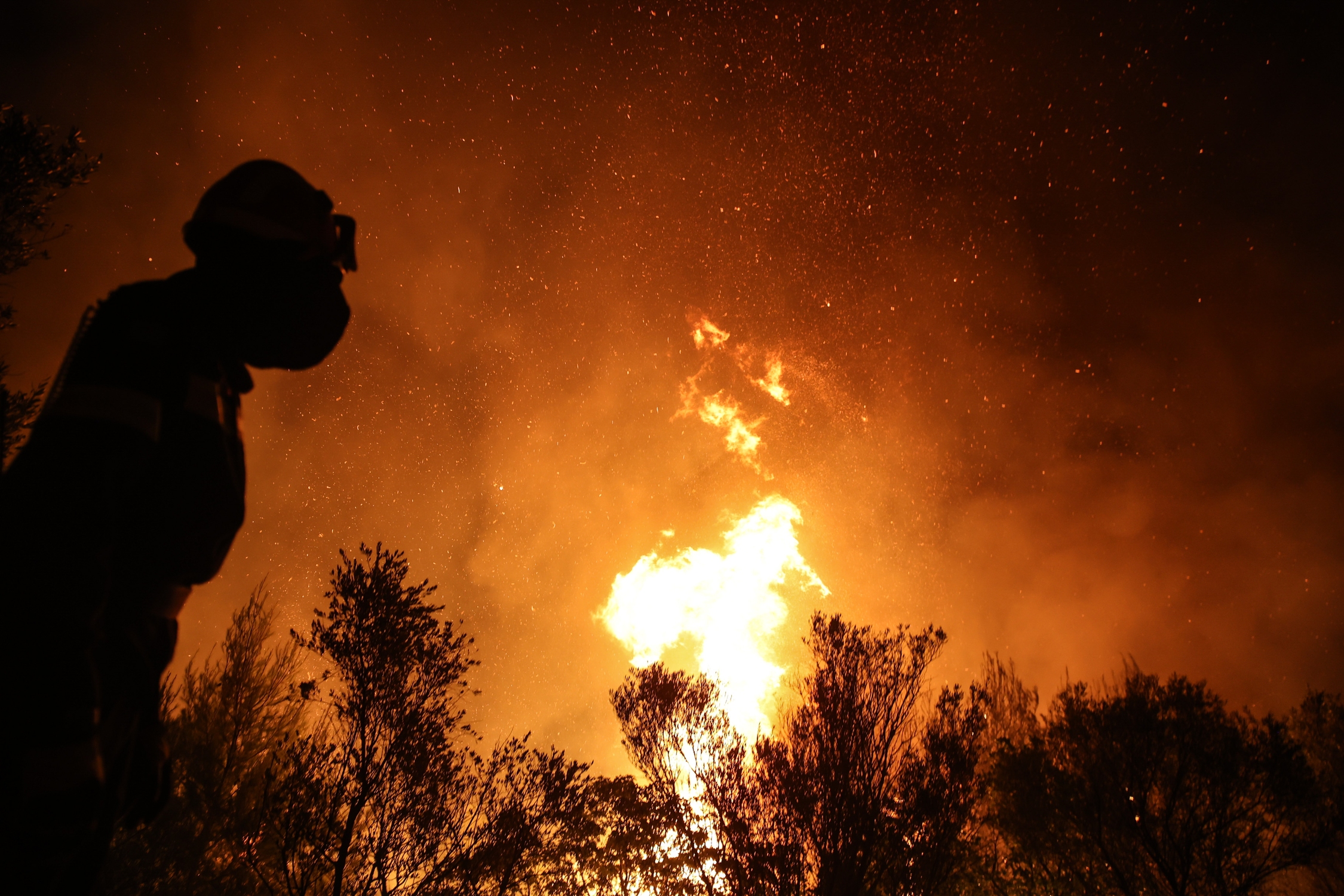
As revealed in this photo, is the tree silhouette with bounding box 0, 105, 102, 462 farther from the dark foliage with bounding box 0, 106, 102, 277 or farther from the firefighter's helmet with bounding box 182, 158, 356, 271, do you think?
the firefighter's helmet with bounding box 182, 158, 356, 271

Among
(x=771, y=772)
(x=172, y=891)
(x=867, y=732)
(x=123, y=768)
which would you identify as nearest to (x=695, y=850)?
(x=771, y=772)

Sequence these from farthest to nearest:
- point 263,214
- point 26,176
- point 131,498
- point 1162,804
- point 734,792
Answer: point 1162,804
point 734,792
point 26,176
point 263,214
point 131,498

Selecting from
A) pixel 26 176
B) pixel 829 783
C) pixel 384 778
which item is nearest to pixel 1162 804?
pixel 829 783

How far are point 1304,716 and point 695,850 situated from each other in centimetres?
2611

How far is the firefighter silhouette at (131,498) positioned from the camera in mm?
1135

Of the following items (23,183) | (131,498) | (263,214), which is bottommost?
(131,498)

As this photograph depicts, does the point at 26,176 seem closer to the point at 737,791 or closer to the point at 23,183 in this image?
the point at 23,183

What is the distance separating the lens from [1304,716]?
73.0ft

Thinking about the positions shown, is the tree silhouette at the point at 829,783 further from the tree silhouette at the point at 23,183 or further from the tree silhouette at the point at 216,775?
the tree silhouette at the point at 23,183

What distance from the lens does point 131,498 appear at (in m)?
1.46

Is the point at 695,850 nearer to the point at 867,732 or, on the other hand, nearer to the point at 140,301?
the point at 867,732

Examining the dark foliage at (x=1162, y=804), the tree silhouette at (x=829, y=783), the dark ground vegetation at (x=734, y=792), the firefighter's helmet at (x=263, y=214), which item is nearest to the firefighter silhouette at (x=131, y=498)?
the firefighter's helmet at (x=263, y=214)

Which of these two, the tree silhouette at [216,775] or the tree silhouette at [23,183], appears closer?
the tree silhouette at [23,183]

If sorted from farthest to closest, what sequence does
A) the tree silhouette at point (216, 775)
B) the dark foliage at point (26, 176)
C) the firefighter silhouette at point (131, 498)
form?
the tree silhouette at point (216, 775) < the dark foliage at point (26, 176) < the firefighter silhouette at point (131, 498)
